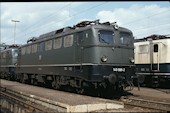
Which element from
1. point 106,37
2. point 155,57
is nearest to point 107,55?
point 106,37

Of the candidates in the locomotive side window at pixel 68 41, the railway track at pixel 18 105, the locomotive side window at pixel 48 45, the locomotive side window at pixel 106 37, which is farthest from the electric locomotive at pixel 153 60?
the railway track at pixel 18 105

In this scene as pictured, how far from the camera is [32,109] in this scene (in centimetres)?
1204

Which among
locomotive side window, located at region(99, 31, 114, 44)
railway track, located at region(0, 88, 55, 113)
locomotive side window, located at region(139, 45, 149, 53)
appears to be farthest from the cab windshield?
locomotive side window, located at region(139, 45, 149, 53)

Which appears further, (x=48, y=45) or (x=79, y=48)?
(x=48, y=45)

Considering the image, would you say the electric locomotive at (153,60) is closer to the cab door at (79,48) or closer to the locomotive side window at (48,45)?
the locomotive side window at (48,45)

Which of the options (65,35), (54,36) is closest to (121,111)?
(65,35)

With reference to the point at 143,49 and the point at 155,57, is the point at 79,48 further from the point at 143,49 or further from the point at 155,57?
the point at 143,49

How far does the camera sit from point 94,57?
1375 centimetres

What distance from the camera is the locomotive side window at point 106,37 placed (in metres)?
14.2

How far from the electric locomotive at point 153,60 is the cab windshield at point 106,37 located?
646 cm

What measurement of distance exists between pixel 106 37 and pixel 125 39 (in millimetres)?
1186

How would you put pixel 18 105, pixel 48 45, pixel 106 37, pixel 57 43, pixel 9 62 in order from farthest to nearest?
pixel 9 62
pixel 48 45
pixel 57 43
pixel 106 37
pixel 18 105

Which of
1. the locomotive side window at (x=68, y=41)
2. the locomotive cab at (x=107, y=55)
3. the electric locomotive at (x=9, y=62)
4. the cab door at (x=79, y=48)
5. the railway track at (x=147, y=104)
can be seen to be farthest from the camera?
the electric locomotive at (x=9, y=62)

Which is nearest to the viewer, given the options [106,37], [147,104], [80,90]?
[147,104]
